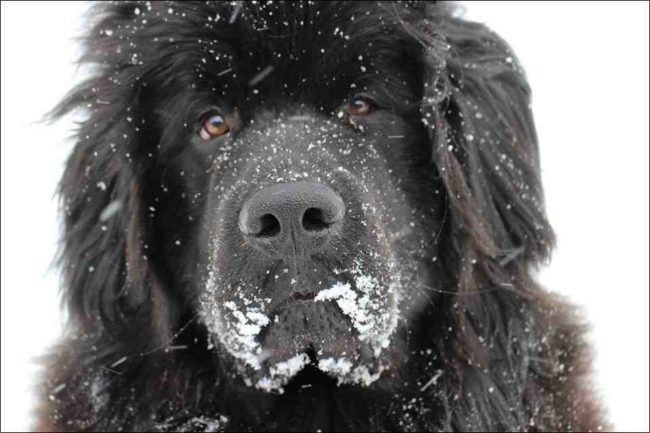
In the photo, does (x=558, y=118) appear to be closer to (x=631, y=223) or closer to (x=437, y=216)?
(x=631, y=223)

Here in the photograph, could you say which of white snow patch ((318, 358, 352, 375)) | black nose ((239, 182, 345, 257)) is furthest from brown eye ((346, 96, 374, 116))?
white snow patch ((318, 358, 352, 375))

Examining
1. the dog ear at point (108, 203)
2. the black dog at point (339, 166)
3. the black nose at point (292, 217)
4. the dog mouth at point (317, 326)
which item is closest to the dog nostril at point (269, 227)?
the black nose at point (292, 217)

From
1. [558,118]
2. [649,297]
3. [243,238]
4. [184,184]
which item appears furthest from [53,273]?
[558,118]

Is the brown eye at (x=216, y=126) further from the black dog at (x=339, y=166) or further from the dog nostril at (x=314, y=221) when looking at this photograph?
the dog nostril at (x=314, y=221)

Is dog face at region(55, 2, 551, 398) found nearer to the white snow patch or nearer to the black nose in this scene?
the white snow patch

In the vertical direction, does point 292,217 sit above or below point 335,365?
above

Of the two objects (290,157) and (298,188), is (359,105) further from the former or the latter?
(298,188)

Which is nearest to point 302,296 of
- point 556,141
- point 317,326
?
point 317,326
